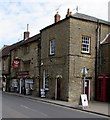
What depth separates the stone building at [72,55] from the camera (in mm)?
18641

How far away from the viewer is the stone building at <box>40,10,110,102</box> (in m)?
18.6

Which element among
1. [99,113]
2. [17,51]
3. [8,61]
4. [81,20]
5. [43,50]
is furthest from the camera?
[8,61]

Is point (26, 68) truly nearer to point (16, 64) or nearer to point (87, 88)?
point (16, 64)

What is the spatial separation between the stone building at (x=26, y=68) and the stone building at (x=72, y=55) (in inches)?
131

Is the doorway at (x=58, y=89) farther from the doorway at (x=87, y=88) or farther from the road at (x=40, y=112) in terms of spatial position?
the road at (x=40, y=112)

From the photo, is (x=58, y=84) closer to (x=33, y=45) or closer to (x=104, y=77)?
(x=104, y=77)

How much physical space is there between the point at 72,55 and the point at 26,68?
10809 mm

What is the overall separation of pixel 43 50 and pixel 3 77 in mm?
16868

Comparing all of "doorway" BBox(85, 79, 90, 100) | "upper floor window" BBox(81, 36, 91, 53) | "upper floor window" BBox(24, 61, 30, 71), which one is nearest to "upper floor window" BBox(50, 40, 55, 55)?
"upper floor window" BBox(81, 36, 91, 53)

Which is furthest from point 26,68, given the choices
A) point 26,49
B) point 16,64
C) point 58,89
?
point 58,89

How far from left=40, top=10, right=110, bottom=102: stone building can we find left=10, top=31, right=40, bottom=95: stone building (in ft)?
10.9

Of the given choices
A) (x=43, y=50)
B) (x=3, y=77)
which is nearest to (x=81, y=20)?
(x=43, y=50)

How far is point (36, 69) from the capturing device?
2442cm

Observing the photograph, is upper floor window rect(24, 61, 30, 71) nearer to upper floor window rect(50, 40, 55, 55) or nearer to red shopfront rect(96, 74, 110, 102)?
upper floor window rect(50, 40, 55, 55)
